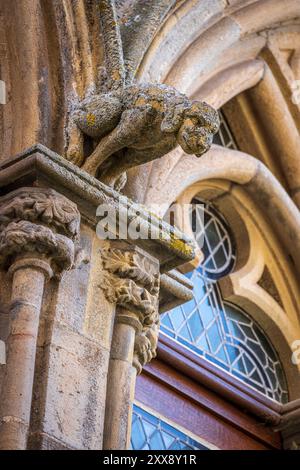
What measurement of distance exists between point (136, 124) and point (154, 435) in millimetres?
1529

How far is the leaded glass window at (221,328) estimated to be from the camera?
6.41 meters

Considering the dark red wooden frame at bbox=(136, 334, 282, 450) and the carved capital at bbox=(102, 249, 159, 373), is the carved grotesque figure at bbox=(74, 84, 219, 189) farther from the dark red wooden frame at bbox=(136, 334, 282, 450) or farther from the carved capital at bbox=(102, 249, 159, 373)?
the dark red wooden frame at bbox=(136, 334, 282, 450)

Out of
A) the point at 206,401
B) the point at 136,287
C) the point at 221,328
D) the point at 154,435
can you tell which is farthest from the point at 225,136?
the point at 136,287

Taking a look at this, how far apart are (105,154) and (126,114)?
158mm

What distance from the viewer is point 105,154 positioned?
503cm

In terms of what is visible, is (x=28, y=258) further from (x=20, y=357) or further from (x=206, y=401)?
(x=206, y=401)

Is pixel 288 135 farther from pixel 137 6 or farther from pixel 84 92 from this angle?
pixel 84 92

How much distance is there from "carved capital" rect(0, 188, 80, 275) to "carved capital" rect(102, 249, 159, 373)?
20 centimetres

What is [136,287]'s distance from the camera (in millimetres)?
4926

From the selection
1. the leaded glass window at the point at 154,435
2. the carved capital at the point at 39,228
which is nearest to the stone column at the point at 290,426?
the leaded glass window at the point at 154,435

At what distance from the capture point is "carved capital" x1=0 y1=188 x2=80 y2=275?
461 centimetres

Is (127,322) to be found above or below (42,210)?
below

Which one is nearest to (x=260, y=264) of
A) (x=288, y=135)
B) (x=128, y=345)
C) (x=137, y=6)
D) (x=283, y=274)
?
(x=283, y=274)

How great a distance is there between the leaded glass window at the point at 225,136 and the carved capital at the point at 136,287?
202 centimetres
